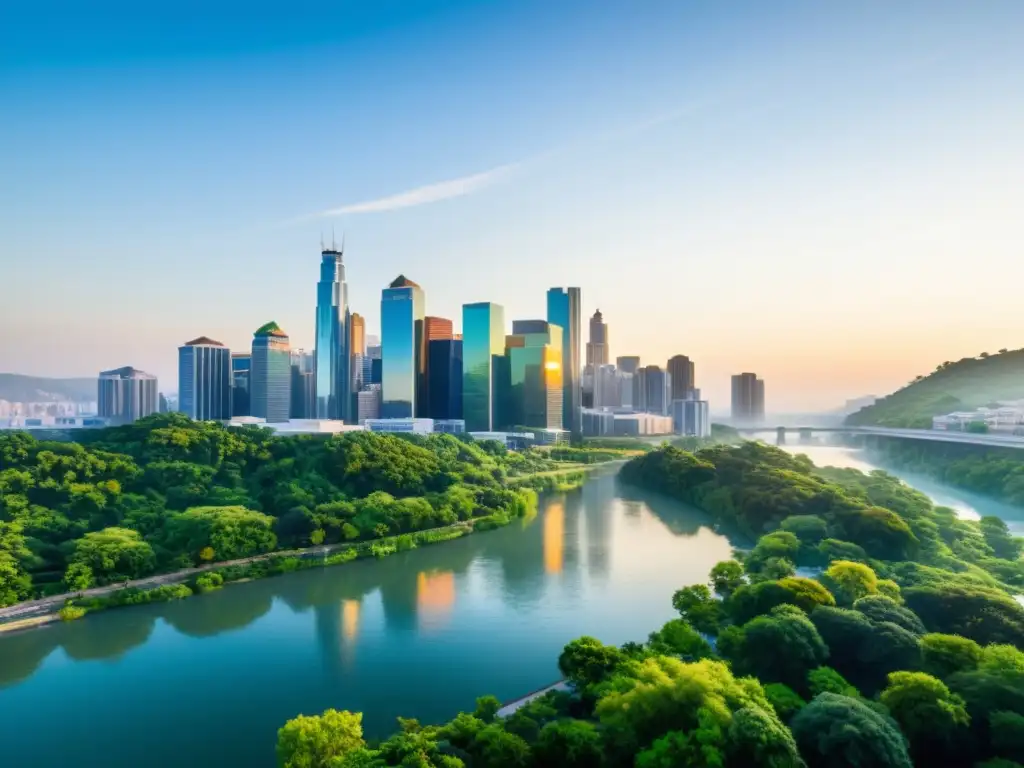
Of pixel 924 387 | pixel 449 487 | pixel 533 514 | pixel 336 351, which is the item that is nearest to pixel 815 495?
pixel 533 514

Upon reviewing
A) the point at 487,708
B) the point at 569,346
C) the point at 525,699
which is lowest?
the point at 525,699

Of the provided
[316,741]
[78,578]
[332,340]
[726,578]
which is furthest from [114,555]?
[332,340]

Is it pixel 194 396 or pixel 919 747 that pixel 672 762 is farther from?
pixel 194 396

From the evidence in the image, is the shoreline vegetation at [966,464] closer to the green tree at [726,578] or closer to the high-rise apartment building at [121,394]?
the green tree at [726,578]

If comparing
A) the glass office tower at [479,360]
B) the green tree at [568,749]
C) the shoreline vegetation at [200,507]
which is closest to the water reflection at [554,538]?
the shoreline vegetation at [200,507]

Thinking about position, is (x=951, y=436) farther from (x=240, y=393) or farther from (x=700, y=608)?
(x=240, y=393)
